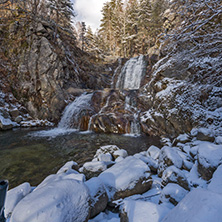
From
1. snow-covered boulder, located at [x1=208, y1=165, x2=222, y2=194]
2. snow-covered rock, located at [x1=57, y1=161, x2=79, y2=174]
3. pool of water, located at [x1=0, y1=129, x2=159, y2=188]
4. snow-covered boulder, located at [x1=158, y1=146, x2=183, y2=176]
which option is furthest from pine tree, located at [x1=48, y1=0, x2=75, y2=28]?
snow-covered boulder, located at [x1=208, y1=165, x2=222, y2=194]

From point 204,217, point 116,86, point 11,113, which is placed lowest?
point 11,113

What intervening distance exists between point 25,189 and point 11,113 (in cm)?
Answer: 1144

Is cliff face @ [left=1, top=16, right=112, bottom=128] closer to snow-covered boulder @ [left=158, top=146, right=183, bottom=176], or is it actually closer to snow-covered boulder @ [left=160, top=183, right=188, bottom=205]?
snow-covered boulder @ [left=158, top=146, right=183, bottom=176]

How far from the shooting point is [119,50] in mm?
31141

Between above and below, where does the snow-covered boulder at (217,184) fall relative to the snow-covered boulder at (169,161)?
above

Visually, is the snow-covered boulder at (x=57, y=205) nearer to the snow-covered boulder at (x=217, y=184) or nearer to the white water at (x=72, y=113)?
the snow-covered boulder at (x=217, y=184)

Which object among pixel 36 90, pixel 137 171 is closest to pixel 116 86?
pixel 36 90

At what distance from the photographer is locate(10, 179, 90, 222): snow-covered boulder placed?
4.82 ft

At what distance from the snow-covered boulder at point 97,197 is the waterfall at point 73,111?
8850mm

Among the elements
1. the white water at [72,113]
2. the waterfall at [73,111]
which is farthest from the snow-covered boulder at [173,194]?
the waterfall at [73,111]

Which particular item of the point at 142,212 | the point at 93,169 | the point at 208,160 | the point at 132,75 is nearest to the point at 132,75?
the point at 132,75

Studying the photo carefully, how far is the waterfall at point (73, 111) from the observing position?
429 inches

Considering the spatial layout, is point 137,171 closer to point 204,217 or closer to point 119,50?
point 204,217

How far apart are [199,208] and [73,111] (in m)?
11.2
